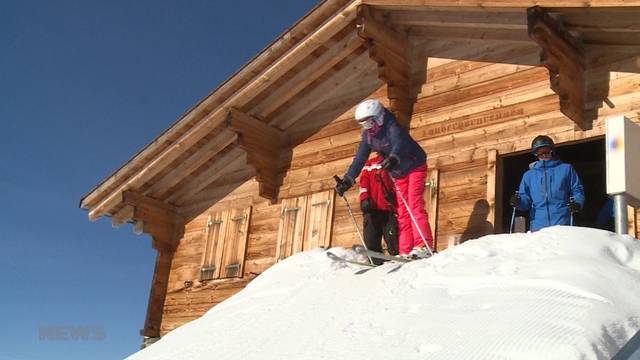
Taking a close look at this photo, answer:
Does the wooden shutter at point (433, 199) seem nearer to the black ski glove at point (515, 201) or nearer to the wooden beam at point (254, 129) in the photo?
the black ski glove at point (515, 201)

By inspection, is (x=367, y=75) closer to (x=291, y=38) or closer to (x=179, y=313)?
(x=291, y=38)

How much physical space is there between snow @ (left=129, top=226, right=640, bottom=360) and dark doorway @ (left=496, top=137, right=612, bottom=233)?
4754 mm

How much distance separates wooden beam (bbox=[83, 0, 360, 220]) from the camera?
8.66m

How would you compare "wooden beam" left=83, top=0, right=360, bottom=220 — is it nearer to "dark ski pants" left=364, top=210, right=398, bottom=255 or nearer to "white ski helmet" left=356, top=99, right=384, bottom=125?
"white ski helmet" left=356, top=99, right=384, bottom=125

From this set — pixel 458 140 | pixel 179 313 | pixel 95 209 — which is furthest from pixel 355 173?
pixel 95 209

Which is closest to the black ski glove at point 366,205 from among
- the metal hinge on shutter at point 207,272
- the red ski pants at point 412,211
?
the red ski pants at point 412,211

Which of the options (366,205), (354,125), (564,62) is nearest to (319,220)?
(354,125)

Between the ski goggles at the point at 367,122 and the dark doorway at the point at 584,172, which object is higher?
the dark doorway at the point at 584,172

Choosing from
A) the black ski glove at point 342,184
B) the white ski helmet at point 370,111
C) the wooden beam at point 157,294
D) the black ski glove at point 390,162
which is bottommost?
the wooden beam at point 157,294

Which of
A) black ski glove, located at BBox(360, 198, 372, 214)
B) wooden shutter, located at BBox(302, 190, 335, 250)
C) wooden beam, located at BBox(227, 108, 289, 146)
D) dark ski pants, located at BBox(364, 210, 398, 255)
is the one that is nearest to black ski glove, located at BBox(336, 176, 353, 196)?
black ski glove, located at BBox(360, 198, 372, 214)

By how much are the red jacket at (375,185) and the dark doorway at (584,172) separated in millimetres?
2638

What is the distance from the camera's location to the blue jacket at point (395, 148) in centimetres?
716

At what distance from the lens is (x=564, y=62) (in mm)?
7027

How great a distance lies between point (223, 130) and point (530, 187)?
16.8 feet
